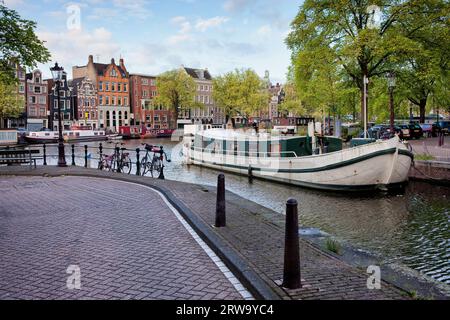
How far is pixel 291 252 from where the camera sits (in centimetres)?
529

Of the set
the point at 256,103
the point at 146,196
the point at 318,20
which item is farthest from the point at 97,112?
the point at 146,196

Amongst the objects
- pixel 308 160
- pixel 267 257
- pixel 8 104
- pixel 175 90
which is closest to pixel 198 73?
pixel 175 90

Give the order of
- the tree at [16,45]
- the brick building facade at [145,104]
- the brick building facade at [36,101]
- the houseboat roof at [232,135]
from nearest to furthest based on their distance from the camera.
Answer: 1. the tree at [16,45]
2. the houseboat roof at [232,135]
3. the brick building facade at [36,101]
4. the brick building facade at [145,104]

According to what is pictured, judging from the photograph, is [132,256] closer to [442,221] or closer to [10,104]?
[442,221]

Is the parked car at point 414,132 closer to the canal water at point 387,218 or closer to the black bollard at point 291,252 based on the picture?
the canal water at point 387,218

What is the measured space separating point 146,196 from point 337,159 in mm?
10253

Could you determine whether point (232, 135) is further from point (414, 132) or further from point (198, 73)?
point (198, 73)

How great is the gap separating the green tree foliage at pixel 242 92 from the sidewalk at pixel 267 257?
7054 centimetres

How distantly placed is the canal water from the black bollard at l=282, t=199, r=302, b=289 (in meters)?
4.39

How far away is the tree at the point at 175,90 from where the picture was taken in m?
85.9

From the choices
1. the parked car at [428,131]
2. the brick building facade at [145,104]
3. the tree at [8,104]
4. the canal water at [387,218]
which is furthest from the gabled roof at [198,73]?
the canal water at [387,218]

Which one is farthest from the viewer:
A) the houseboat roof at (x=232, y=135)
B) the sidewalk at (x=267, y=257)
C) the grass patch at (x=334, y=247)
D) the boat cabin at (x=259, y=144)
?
the houseboat roof at (x=232, y=135)

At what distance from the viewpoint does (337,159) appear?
1970 centimetres

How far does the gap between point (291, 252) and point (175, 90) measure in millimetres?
84059
